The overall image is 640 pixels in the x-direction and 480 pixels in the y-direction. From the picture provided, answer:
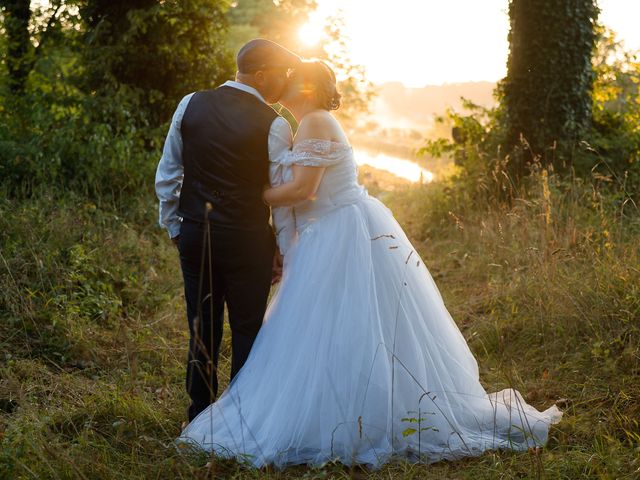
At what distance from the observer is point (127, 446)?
385 cm

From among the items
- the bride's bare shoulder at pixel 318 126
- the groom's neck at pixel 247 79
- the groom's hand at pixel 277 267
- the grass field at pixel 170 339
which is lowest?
the grass field at pixel 170 339

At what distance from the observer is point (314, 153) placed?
379 cm

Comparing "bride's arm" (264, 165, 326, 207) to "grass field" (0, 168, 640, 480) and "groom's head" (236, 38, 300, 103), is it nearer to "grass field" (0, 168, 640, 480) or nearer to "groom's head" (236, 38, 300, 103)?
"groom's head" (236, 38, 300, 103)

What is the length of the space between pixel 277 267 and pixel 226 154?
862mm

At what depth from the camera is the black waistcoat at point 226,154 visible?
3643mm

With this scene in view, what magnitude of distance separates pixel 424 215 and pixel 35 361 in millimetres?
5825

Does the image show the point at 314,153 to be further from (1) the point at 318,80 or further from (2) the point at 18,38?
(2) the point at 18,38

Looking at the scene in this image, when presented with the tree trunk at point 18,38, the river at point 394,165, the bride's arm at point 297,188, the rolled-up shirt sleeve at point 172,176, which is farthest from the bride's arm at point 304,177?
the river at point 394,165

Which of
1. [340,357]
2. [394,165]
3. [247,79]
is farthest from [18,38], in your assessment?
[394,165]

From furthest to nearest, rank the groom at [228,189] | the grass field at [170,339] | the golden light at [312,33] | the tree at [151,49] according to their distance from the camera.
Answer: the golden light at [312,33]
the tree at [151,49]
the groom at [228,189]
the grass field at [170,339]

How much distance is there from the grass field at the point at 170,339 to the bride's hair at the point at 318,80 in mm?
1570

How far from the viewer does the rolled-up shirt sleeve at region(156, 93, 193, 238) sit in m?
3.85

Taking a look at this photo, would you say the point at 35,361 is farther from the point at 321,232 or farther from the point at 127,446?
the point at 321,232

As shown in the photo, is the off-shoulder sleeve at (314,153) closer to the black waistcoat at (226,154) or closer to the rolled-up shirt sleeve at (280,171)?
the rolled-up shirt sleeve at (280,171)
